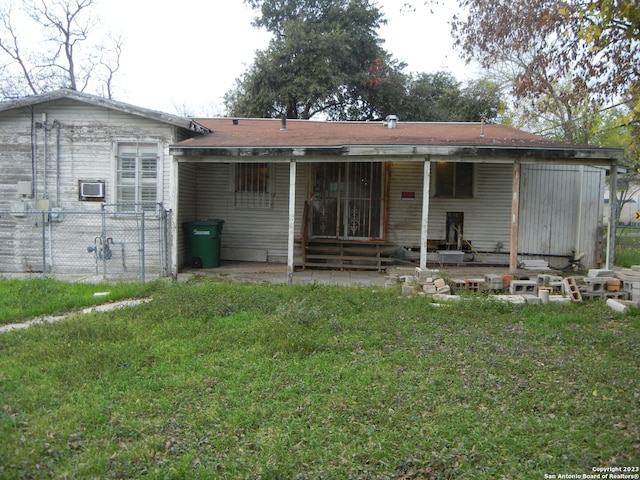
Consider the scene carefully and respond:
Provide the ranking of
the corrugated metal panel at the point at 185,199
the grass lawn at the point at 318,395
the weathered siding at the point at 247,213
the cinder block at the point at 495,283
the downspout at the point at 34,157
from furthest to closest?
the weathered siding at the point at 247,213, the corrugated metal panel at the point at 185,199, the downspout at the point at 34,157, the cinder block at the point at 495,283, the grass lawn at the point at 318,395

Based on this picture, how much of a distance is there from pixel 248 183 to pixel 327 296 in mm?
5308

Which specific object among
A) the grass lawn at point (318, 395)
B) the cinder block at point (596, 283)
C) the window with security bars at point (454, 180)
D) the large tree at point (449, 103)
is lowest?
the grass lawn at point (318, 395)

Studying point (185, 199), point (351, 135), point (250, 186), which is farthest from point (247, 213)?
point (351, 135)

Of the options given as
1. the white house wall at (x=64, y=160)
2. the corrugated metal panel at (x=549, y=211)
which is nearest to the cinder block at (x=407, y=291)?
the corrugated metal panel at (x=549, y=211)

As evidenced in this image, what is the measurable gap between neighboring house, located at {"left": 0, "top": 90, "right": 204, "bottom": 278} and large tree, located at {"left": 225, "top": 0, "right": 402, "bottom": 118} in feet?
40.8

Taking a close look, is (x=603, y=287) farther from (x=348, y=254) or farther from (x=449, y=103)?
(x=449, y=103)

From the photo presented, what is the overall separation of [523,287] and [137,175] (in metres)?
8.06

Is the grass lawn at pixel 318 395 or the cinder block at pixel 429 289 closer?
the grass lawn at pixel 318 395

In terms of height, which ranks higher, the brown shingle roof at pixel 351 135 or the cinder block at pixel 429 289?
the brown shingle roof at pixel 351 135

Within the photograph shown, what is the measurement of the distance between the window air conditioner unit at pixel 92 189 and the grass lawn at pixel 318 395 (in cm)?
462

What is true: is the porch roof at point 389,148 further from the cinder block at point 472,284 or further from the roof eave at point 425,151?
the cinder block at point 472,284

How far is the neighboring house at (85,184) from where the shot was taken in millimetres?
11016

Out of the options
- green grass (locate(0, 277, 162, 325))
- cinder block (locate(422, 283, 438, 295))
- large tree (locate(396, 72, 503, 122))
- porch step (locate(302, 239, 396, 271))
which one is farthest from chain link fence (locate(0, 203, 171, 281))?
large tree (locate(396, 72, 503, 122))

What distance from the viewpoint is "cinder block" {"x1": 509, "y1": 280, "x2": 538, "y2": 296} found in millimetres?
8828
